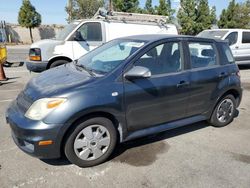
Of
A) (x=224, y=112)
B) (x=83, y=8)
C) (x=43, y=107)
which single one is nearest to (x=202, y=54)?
(x=224, y=112)

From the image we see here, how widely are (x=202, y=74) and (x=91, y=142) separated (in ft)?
6.91

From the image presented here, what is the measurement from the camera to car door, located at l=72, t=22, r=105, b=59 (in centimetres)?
788

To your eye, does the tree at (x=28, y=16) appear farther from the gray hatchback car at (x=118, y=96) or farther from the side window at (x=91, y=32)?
the gray hatchback car at (x=118, y=96)

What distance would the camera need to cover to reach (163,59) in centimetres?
380

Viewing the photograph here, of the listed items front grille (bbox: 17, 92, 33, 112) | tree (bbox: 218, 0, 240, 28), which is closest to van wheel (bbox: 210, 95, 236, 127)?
front grille (bbox: 17, 92, 33, 112)

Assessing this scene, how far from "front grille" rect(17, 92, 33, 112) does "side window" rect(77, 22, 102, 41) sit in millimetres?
4944

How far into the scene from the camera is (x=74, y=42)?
7.87m

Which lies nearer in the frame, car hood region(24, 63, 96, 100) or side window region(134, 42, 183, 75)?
car hood region(24, 63, 96, 100)

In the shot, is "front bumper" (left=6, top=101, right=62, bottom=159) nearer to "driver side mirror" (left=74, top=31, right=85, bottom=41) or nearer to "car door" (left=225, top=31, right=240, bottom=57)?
"driver side mirror" (left=74, top=31, right=85, bottom=41)

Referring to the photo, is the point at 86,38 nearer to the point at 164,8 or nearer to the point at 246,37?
the point at 246,37

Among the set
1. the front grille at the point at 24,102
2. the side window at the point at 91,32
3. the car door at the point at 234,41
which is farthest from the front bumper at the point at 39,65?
the car door at the point at 234,41

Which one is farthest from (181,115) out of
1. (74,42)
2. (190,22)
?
(190,22)

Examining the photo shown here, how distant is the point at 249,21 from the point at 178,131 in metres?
27.9

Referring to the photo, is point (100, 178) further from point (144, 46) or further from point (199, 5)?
point (199, 5)
